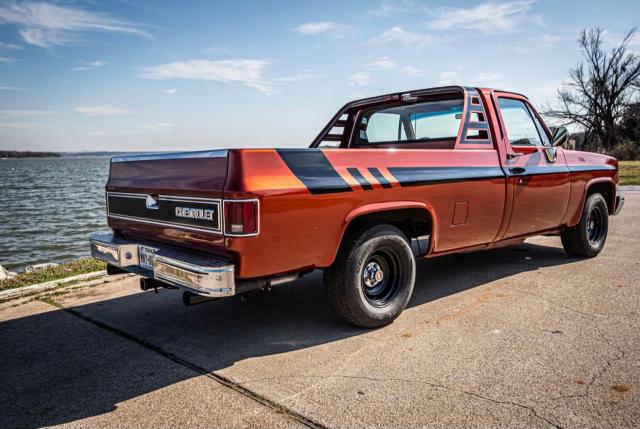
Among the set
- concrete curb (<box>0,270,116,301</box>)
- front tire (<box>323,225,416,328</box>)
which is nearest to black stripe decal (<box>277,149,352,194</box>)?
front tire (<box>323,225,416,328</box>)

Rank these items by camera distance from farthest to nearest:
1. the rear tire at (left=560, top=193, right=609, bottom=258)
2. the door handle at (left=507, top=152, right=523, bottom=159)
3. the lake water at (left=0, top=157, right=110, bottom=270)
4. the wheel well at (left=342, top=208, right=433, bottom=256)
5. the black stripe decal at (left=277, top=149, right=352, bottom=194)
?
1. the lake water at (left=0, top=157, right=110, bottom=270)
2. the rear tire at (left=560, top=193, right=609, bottom=258)
3. the door handle at (left=507, top=152, right=523, bottom=159)
4. the wheel well at (left=342, top=208, right=433, bottom=256)
5. the black stripe decal at (left=277, top=149, right=352, bottom=194)

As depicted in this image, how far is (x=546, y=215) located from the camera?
503cm

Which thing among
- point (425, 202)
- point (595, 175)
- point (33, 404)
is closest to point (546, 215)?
point (595, 175)

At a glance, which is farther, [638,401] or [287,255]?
[287,255]

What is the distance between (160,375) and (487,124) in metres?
3.48

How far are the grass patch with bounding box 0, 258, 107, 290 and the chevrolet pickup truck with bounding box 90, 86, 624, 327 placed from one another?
211 cm

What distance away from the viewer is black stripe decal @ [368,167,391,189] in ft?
11.3

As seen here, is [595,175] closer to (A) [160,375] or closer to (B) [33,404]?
(A) [160,375]

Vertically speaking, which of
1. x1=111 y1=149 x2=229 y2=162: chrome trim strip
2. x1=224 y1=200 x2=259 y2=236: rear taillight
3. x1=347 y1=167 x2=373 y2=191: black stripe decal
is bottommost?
x1=224 y1=200 x2=259 y2=236: rear taillight

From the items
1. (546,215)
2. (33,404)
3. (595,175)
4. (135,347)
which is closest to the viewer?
(33,404)

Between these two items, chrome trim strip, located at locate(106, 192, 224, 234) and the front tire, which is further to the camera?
the front tire

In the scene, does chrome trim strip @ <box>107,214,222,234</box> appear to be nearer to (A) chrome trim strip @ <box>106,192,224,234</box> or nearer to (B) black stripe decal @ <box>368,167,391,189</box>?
(A) chrome trim strip @ <box>106,192,224,234</box>

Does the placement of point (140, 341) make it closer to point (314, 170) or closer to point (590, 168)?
point (314, 170)

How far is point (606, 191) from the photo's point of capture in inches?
244
